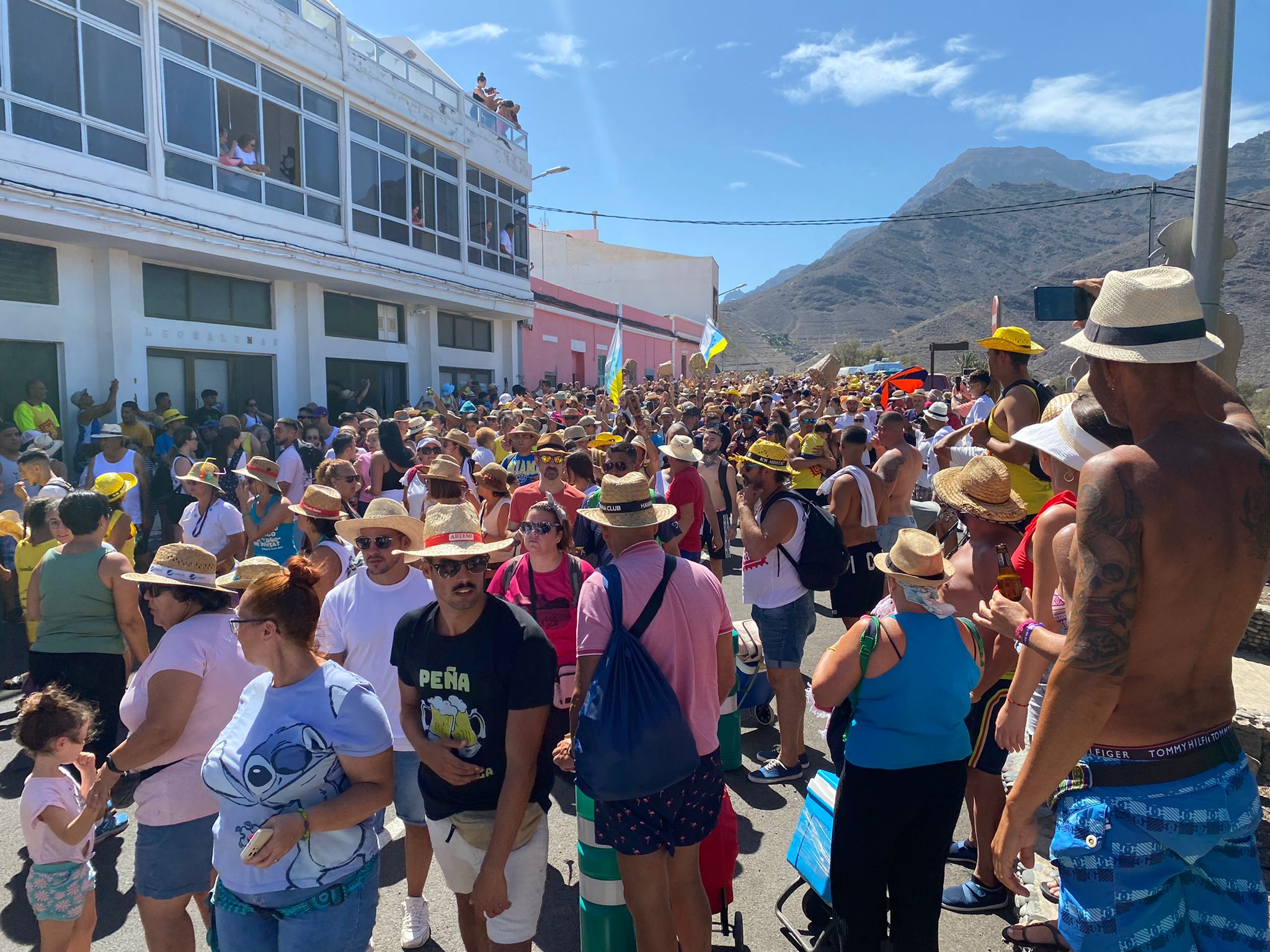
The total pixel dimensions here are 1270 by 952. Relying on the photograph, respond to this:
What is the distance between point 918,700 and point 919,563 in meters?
0.46

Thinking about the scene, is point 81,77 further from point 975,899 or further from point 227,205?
point 975,899

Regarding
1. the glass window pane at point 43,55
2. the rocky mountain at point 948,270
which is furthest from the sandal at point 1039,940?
the rocky mountain at point 948,270

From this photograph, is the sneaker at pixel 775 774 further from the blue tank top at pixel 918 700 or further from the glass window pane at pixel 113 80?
the glass window pane at pixel 113 80

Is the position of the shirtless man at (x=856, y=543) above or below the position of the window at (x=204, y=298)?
below

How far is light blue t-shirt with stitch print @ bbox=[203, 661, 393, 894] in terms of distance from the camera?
7.45ft

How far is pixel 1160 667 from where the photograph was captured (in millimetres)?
1821

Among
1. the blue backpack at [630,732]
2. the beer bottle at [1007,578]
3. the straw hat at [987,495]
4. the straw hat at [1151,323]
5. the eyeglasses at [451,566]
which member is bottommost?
the blue backpack at [630,732]

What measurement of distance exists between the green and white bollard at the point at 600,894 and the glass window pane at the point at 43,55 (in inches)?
489

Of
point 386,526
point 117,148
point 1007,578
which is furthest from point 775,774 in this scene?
point 117,148

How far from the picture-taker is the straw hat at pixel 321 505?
4207mm

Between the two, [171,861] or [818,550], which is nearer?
[171,861]

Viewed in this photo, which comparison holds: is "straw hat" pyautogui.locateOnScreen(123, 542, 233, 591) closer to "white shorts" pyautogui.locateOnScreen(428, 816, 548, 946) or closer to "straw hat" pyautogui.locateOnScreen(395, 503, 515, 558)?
"straw hat" pyautogui.locateOnScreen(395, 503, 515, 558)

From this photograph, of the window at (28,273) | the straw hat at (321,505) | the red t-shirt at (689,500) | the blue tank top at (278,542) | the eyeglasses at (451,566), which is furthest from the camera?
the window at (28,273)

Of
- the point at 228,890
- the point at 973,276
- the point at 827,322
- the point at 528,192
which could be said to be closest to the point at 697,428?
the point at 228,890
